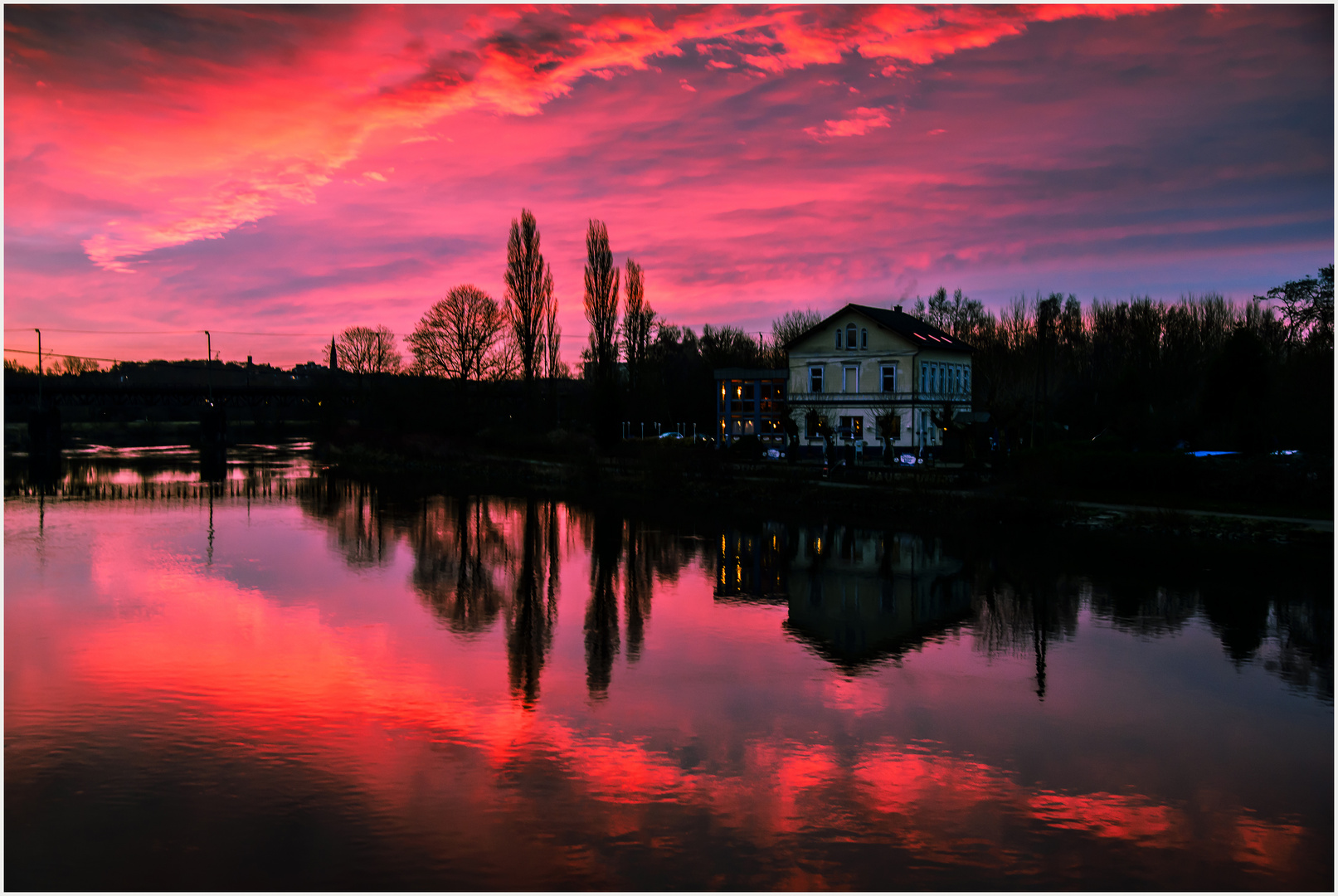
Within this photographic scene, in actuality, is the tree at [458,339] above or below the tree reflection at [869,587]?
above

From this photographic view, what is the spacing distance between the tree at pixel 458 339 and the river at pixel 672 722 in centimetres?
4229

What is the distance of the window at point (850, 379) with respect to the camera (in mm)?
56094

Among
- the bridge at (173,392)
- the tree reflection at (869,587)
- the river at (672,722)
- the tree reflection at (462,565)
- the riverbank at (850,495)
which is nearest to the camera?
the river at (672,722)

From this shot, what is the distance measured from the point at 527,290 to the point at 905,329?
27.5 metres

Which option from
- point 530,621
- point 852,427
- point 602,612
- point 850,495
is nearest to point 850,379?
point 852,427

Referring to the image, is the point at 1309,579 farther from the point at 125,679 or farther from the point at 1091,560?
the point at 125,679

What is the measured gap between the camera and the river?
8930 millimetres

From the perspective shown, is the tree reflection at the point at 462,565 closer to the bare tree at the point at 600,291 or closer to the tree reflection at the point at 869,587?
the tree reflection at the point at 869,587

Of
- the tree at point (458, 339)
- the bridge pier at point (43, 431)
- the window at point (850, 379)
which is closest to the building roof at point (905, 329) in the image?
the window at point (850, 379)

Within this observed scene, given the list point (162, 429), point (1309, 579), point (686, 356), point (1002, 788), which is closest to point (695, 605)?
point (1002, 788)

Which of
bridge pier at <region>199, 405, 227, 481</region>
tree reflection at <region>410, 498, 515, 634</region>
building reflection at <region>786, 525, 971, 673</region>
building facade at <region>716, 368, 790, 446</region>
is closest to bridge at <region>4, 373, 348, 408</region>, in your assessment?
bridge pier at <region>199, 405, 227, 481</region>

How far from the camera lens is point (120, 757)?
11273 millimetres

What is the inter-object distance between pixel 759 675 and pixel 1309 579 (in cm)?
1545

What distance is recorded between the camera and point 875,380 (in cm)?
5528
